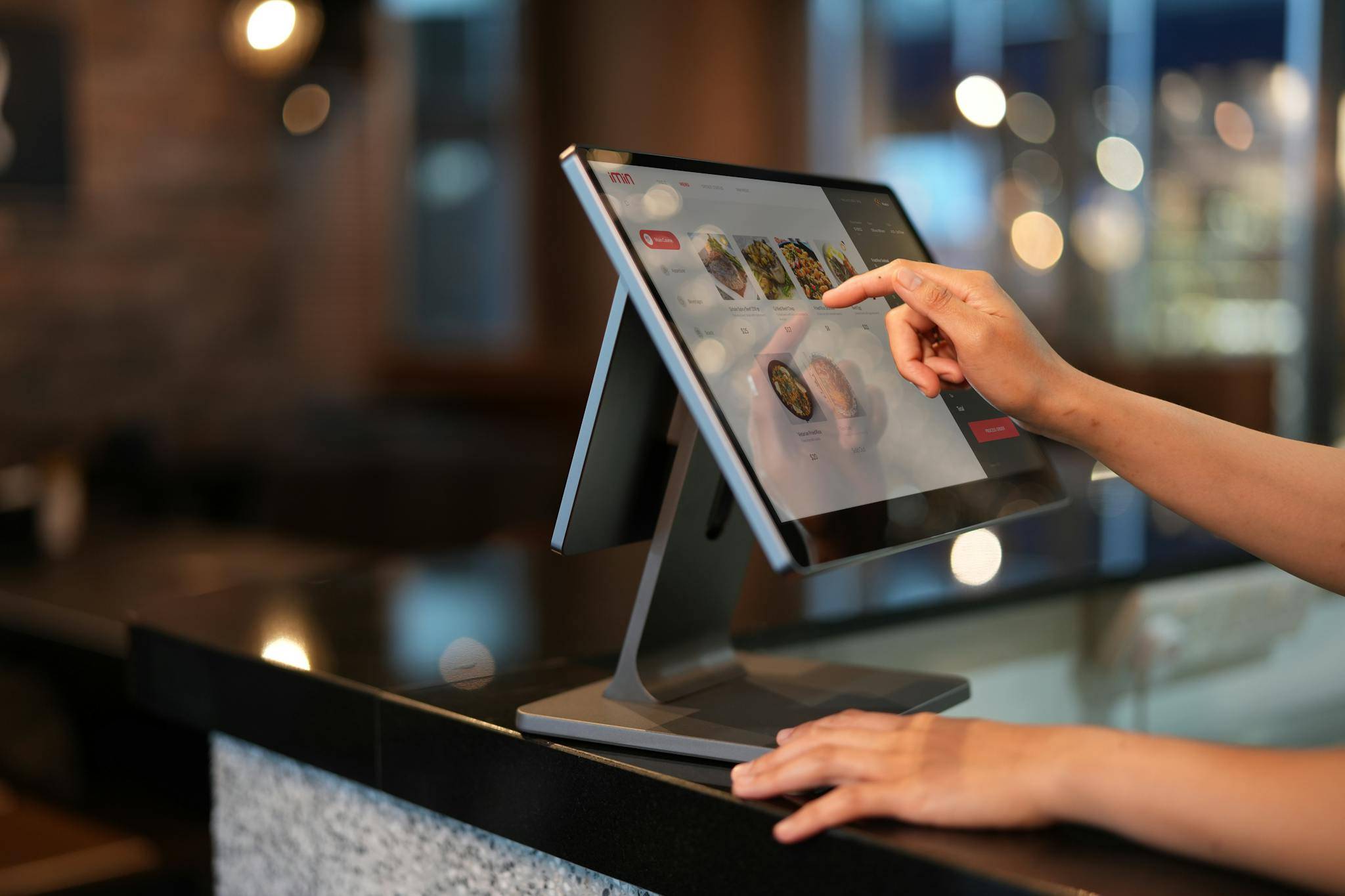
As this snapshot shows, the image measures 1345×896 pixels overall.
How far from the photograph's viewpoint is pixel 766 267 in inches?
34.9

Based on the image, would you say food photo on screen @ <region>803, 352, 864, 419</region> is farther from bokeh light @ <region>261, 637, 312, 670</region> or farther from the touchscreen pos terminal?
bokeh light @ <region>261, 637, 312, 670</region>

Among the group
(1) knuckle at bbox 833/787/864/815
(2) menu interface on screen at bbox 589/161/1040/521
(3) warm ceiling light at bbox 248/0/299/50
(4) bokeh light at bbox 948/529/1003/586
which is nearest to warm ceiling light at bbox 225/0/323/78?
(3) warm ceiling light at bbox 248/0/299/50

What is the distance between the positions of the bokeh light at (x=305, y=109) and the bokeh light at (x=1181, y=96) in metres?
3.86

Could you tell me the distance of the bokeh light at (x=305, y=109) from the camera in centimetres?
632

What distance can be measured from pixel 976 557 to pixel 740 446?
3.37 feet

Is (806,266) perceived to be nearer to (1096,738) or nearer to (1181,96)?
(1096,738)

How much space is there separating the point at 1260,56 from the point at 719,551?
473 cm

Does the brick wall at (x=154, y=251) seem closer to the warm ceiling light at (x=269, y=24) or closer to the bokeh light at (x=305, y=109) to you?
→ the bokeh light at (x=305, y=109)

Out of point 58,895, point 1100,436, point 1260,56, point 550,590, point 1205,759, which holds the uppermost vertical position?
point 1260,56

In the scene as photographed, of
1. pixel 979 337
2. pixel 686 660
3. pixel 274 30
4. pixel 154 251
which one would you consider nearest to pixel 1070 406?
pixel 979 337

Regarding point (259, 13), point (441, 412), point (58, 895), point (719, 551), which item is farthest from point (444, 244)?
point (719, 551)

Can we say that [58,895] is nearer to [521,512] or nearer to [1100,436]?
[1100,436]

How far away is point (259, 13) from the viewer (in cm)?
365

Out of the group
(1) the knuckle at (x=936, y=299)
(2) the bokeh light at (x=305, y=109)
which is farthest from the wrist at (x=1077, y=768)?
(2) the bokeh light at (x=305, y=109)
